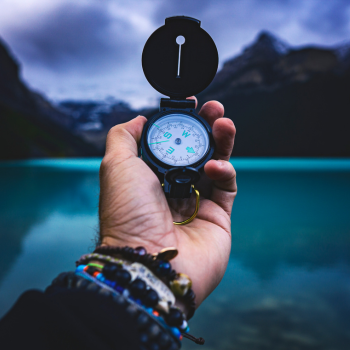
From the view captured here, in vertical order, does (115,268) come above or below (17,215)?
below

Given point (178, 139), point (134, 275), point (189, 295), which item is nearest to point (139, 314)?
point (134, 275)

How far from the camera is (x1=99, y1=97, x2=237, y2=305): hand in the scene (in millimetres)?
1123

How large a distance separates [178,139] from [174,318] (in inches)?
39.5

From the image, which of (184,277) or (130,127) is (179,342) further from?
(130,127)

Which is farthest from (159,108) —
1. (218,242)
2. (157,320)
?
(157,320)

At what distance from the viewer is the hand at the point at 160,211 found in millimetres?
1123

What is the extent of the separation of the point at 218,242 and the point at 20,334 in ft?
2.90

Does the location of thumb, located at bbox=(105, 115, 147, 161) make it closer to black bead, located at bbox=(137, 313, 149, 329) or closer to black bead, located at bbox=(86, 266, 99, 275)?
black bead, located at bbox=(86, 266, 99, 275)

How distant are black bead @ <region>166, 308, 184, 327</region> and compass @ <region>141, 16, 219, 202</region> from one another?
2.58 ft

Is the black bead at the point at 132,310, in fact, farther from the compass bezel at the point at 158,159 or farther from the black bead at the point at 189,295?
the compass bezel at the point at 158,159

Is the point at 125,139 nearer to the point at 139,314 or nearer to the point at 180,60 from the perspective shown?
the point at 180,60

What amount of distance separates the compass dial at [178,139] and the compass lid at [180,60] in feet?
0.59

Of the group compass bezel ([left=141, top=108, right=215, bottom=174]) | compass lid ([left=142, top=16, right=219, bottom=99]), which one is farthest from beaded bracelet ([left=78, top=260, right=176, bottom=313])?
compass lid ([left=142, top=16, right=219, bottom=99])

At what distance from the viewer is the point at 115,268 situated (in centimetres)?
83
